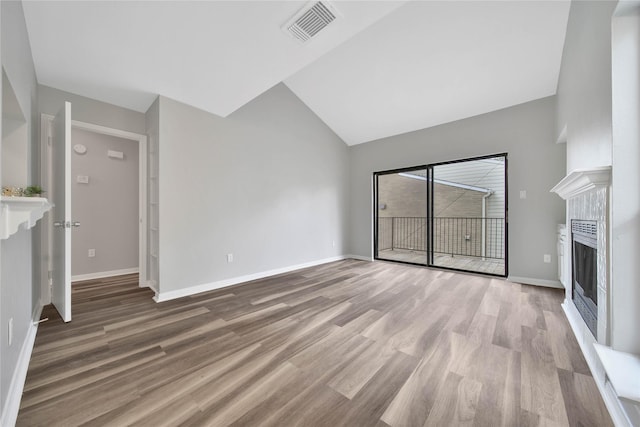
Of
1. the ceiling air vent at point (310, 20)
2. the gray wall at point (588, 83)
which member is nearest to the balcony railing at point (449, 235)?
the gray wall at point (588, 83)

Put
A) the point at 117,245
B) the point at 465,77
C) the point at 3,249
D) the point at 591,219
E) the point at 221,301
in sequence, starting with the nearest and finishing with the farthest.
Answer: the point at 3,249 < the point at 591,219 < the point at 221,301 < the point at 465,77 < the point at 117,245

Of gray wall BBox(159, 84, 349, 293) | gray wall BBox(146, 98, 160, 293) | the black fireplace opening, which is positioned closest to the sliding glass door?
gray wall BBox(159, 84, 349, 293)

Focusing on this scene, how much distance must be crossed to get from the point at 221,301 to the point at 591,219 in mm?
3254

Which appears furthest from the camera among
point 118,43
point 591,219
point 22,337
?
point 118,43

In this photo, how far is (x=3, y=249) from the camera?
1.14 metres

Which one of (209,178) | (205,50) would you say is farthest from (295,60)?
(209,178)

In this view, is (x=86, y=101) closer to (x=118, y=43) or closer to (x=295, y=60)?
(x=118, y=43)

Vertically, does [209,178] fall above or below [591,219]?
above

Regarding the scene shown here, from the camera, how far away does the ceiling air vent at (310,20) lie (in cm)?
190

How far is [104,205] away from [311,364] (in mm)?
4152

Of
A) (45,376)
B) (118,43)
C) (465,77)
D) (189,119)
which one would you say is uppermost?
(465,77)

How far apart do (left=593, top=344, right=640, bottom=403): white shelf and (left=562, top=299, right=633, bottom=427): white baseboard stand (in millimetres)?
148

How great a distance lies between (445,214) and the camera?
230 inches

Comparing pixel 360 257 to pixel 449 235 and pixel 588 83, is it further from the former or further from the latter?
pixel 588 83
